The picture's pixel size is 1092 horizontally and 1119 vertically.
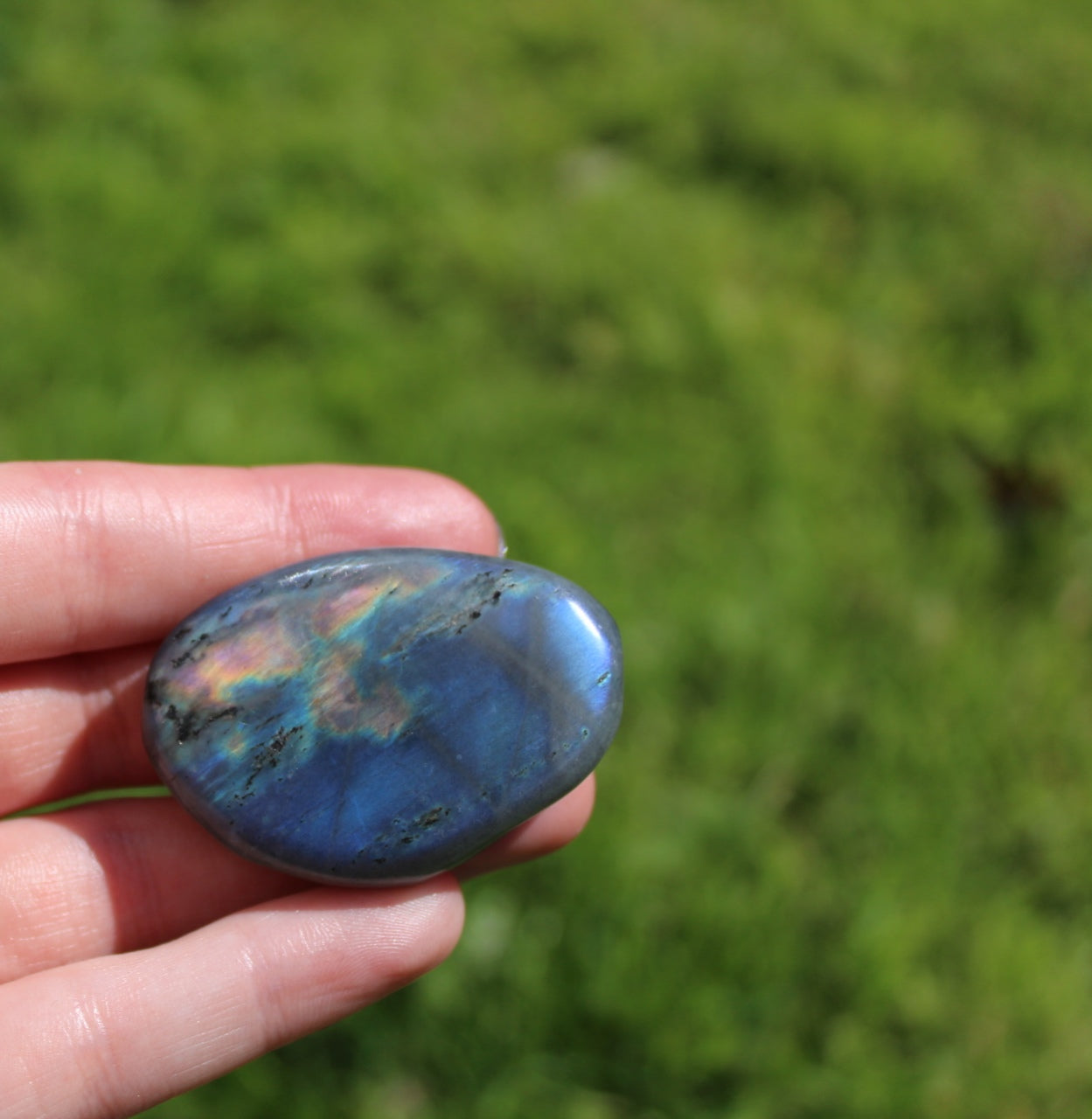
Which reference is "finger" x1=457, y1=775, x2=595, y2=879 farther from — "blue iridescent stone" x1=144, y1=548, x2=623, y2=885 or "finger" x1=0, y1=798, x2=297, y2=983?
"finger" x1=0, y1=798, x2=297, y2=983

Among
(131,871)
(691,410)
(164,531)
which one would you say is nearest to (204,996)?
(131,871)

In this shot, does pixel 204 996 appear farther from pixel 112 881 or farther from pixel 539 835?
pixel 539 835

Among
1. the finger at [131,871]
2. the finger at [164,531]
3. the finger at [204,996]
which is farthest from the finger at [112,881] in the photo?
the finger at [164,531]

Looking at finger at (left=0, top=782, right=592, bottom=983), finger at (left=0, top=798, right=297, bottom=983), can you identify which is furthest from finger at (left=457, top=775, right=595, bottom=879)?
finger at (left=0, top=798, right=297, bottom=983)

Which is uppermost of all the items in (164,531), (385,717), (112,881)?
(164,531)

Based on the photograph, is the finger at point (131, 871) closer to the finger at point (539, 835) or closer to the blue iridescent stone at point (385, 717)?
the finger at point (539, 835)

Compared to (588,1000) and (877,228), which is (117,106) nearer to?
(877,228)

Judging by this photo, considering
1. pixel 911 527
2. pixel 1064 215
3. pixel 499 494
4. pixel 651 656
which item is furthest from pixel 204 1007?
pixel 1064 215
